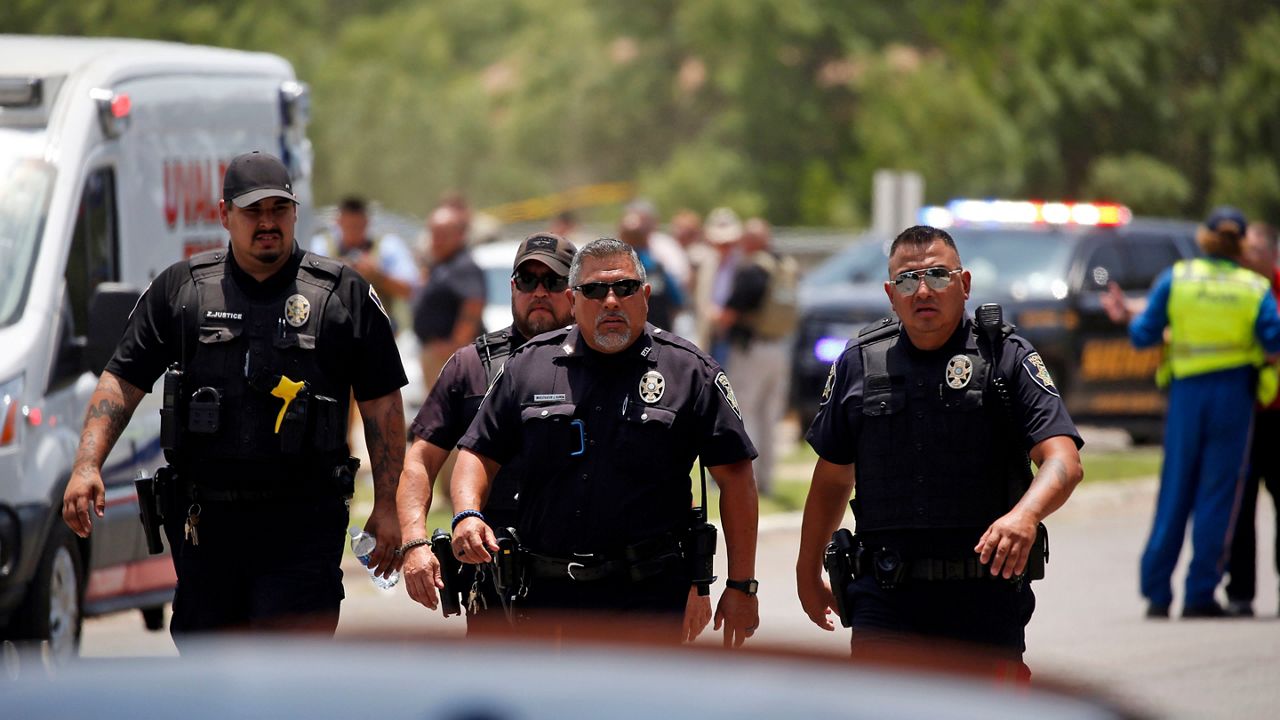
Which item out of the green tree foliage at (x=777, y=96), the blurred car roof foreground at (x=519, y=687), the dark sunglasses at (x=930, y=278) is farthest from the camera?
the green tree foliage at (x=777, y=96)

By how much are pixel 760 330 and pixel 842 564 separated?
8.54m

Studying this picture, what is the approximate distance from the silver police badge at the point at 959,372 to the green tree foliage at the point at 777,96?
33.2 meters

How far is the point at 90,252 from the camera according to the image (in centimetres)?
795

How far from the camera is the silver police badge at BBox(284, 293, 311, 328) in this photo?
575 cm

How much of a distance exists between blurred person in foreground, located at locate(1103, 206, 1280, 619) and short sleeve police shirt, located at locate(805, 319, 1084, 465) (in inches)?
183

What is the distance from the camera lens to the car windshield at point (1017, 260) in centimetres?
1692

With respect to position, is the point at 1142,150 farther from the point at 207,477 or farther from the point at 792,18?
the point at 207,477

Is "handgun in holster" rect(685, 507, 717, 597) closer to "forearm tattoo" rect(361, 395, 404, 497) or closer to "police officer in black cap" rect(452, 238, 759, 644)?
"police officer in black cap" rect(452, 238, 759, 644)

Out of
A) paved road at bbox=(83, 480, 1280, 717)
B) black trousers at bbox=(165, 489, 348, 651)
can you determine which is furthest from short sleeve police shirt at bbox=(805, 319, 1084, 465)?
black trousers at bbox=(165, 489, 348, 651)

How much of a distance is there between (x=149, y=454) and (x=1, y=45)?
5.96 feet

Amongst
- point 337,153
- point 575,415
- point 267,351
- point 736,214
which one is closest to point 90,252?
point 267,351

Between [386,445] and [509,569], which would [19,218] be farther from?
[509,569]

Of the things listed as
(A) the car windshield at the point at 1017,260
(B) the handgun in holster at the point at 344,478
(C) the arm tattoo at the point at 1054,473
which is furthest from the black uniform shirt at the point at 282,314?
(A) the car windshield at the point at 1017,260

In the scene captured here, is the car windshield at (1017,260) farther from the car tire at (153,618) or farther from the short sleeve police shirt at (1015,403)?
the short sleeve police shirt at (1015,403)
